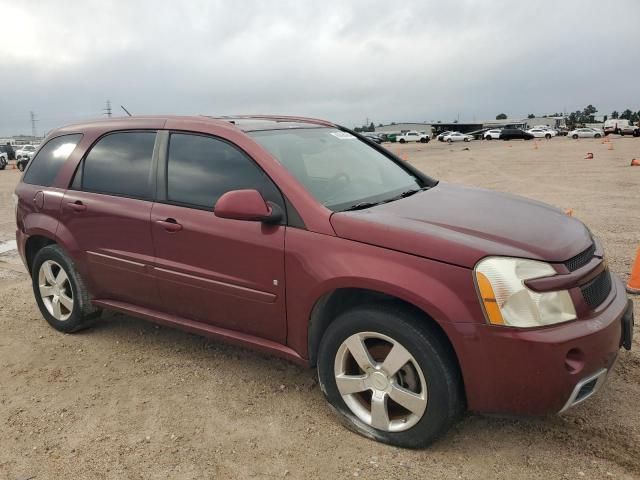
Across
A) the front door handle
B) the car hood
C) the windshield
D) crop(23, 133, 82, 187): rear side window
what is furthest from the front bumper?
crop(23, 133, 82, 187): rear side window

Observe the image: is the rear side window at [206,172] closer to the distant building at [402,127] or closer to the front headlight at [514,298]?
the front headlight at [514,298]

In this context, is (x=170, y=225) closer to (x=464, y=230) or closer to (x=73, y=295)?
(x=73, y=295)

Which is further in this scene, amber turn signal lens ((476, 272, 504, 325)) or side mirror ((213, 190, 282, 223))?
side mirror ((213, 190, 282, 223))

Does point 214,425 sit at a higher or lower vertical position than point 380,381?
lower

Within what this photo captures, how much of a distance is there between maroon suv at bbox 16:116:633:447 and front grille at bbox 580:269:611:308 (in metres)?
0.02

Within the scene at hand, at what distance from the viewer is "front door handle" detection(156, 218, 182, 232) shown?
11.3ft

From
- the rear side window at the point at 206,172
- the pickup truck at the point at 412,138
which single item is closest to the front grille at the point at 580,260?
the rear side window at the point at 206,172

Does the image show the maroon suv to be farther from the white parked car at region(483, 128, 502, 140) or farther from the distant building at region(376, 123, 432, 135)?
the distant building at region(376, 123, 432, 135)

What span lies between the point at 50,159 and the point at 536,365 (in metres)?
4.00

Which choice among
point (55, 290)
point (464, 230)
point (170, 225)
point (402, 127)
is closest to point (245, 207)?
point (170, 225)

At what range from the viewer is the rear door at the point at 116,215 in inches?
146

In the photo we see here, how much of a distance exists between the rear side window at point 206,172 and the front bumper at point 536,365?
1464mm

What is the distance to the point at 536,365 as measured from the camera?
2439 millimetres

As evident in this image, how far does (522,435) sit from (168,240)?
94.5 inches
